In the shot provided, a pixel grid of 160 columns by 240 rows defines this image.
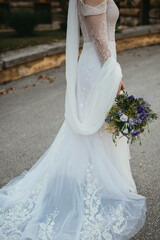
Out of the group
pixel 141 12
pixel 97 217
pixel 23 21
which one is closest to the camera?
pixel 97 217

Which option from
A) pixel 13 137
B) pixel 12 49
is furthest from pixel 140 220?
pixel 12 49

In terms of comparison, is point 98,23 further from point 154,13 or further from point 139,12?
point 139,12

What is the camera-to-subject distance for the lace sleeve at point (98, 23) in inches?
78.4

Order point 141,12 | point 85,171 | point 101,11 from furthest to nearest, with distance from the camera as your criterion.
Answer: point 141,12
point 85,171
point 101,11

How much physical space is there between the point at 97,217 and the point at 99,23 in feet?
5.52

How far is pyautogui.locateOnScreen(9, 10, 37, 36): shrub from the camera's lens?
30.2ft

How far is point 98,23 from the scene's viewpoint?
6.72ft

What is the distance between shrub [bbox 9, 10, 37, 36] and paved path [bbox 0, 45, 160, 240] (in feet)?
10.2

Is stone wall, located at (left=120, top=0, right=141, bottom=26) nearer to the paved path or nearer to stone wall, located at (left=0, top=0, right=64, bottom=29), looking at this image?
the paved path

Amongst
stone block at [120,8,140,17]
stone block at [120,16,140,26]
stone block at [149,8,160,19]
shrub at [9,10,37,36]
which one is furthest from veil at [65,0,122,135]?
stone block at [120,16,140,26]

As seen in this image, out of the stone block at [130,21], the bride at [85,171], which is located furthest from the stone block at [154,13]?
the bride at [85,171]

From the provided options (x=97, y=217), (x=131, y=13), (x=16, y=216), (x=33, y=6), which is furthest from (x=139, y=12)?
(x=16, y=216)

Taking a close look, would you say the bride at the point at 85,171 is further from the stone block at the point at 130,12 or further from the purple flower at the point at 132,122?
the stone block at the point at 130,12

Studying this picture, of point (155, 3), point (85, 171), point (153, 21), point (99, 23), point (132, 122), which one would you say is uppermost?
point (155, 3)
